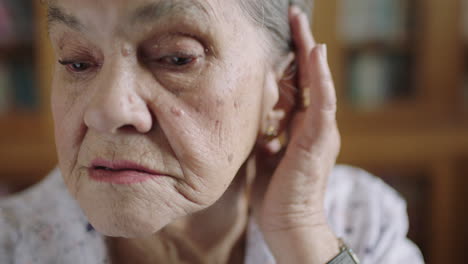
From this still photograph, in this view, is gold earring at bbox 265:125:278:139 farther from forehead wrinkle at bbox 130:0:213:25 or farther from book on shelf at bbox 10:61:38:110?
book on shelf at bbox 10:61:38:110

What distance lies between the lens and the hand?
1000 millimetres

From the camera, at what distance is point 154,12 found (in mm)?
772

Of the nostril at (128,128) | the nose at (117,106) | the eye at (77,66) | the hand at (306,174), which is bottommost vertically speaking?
the hand at (306,174)

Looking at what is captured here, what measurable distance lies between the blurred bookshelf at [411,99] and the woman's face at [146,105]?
165 cm

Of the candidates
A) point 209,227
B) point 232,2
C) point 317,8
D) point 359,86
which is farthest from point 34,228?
point 359,86

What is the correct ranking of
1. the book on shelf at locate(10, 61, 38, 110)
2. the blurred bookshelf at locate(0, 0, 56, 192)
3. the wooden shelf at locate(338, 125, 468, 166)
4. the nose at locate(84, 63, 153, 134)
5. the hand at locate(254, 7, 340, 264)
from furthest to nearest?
1. the book on shelf at locate(10, 61, 38, 110)
2. the blurred bookshelf at locate(0, 0, 56, 192)
3. the wooden shelf at locate(338, 125, 468, 166)
4. the hand at locate(254, 7, 340, 264)
5. the nose at locate(84, 63, 153, 134)

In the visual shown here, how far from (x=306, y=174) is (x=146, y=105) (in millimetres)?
412

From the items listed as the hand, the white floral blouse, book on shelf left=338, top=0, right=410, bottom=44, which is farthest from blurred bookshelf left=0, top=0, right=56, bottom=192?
the hand

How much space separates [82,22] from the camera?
79cm

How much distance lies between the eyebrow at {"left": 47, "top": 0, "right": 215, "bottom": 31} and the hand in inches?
11.7

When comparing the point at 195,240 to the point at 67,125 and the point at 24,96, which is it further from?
the point at 24,96

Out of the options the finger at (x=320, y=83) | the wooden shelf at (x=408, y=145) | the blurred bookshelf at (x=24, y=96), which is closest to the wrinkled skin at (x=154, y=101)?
the finger at (x=320, y=83)

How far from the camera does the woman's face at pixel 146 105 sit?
0.77 meters

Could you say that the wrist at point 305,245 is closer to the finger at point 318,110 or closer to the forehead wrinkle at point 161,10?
the finger at point 318,110
